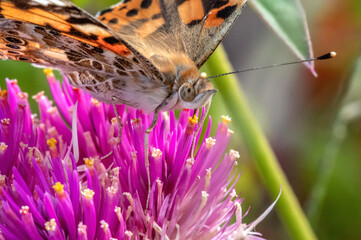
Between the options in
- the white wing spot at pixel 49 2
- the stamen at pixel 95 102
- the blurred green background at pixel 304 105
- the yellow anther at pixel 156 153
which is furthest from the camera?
the blurred green background at pixel 304 105

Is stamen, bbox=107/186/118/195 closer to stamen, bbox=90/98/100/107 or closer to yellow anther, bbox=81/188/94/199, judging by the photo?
yellow anther, bbox=81/188/94/199

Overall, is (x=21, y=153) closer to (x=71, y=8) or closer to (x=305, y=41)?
(x=71, y=8)

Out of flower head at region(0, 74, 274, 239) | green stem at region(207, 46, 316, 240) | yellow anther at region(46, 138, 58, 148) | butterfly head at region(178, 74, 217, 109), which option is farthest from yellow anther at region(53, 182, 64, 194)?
green stem at region(207, 46, 316, 240)

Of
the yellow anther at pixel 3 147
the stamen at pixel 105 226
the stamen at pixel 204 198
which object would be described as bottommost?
the stamen at pixel 204 198

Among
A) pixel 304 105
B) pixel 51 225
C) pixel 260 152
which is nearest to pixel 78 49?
pixel 51 225

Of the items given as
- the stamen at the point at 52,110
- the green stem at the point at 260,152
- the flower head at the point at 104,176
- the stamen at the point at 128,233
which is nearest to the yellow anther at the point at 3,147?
the flower head at the point at 104,176

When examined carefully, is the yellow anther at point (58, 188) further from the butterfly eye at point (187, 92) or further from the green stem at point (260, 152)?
the green stem at point (260, 152)

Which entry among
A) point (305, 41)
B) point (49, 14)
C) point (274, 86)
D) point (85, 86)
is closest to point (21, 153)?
point (85, 86)
